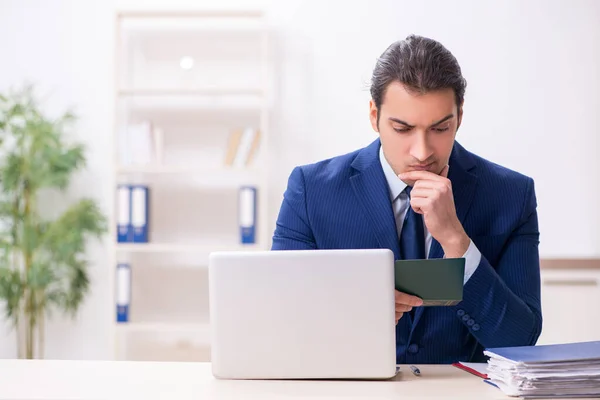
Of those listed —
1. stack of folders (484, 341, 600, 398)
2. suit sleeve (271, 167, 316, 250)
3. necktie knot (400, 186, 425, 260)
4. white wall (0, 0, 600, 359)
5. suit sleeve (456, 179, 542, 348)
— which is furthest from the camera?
white wall (0, 0, 600, 359)

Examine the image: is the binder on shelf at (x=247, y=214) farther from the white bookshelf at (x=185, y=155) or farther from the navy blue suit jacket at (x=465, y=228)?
the navy blue suit jacket at (x=465, y=228)

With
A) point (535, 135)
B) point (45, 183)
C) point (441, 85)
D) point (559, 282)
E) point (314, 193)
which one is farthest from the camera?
point (535, 135)

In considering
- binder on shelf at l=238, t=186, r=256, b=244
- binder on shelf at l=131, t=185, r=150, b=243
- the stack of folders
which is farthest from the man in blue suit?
binder on shelf at l=131, t=185, r=150, b=243

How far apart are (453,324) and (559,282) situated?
1.99 metres

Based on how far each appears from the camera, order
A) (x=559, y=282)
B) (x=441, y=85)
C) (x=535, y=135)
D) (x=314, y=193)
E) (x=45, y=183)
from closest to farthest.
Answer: (x=441, y=85) → (x=314, y=193) → (x=559, y=282) → (x=45, y=183) → (x=535, y=135)

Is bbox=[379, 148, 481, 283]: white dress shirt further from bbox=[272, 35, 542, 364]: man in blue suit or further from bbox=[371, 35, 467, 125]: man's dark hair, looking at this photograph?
bbox=[371, 35, 467, 125]: man's dark hair

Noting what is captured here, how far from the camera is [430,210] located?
1723mm

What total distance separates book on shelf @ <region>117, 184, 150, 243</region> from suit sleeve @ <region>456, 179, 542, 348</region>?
8.28ft

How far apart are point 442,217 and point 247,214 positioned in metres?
2.36

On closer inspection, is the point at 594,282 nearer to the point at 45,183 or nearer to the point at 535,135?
the point at 535,135

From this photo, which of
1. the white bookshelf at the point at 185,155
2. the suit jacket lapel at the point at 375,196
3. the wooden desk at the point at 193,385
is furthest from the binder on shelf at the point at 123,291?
the wooden desk at the point at 193,385

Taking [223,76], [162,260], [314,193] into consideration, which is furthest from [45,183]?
[314,193]

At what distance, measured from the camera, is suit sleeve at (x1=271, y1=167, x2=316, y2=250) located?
203cm

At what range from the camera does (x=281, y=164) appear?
435 centimetres
